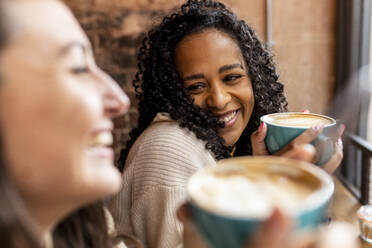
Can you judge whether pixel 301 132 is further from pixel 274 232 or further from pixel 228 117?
pixel 274 232

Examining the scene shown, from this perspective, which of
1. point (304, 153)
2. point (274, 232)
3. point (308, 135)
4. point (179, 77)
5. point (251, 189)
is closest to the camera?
point (274, 232)

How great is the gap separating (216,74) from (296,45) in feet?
5.72

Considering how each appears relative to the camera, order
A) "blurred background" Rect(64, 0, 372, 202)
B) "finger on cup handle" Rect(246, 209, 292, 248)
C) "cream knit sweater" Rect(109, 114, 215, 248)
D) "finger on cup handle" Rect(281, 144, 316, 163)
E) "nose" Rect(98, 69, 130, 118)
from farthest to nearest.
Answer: "blurred background" Rect(64, 0, 372, 202) → "cream knit sweater" Rect(109, 114, 215, 248) → "finger on cup handle" Rect(281, 144, 316, 163) → "nose" Rect(98, 69, 130, 118) → "finger on cup handle" Rect(246, 209, 292, 248)

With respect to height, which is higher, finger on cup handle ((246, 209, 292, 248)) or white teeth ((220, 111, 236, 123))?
finger on cup handle ((246, 209, 292, 248))

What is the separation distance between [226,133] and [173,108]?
0.87 feet

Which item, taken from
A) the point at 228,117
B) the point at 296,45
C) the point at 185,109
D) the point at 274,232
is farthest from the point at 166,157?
the point at 296,45

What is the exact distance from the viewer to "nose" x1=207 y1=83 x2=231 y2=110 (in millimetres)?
1354

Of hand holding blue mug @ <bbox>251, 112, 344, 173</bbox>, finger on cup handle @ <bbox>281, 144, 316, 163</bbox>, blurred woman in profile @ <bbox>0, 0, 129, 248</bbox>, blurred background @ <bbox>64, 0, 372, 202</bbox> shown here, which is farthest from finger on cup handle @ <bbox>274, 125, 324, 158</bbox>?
blurred background @ <bbox>64, 0, 372, 202</bbox>

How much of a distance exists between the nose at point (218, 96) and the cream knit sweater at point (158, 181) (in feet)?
0.52

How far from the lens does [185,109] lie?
1.39 m

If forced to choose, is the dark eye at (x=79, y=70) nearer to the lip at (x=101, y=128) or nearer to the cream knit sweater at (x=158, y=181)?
the lip at (x=101, y=128)

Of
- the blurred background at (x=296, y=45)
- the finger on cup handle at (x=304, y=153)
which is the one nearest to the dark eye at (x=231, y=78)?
the finger on cup handle at (x=304, y=153)

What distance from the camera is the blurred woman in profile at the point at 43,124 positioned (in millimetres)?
633

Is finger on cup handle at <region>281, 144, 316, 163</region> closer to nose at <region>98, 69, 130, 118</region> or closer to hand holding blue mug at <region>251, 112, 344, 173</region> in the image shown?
hand holding blue mug at <region>251, 112, 344, 173</region>
